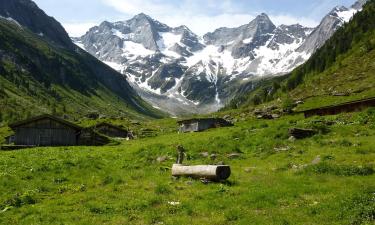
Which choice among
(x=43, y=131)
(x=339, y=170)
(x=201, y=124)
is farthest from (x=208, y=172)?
(x=201, y=124)

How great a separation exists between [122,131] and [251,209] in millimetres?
101410

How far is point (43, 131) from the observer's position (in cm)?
8025

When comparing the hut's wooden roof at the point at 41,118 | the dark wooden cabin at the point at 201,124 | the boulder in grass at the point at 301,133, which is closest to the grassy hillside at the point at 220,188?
the boulder in grass at the point at 301,133

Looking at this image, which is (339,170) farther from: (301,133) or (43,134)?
(43,134)

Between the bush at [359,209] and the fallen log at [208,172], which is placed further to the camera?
the fallen log at [208,172]

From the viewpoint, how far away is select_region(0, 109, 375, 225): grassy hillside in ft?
64.1

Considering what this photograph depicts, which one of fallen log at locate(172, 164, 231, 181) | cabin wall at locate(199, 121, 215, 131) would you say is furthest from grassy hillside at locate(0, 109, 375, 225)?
cabin wall at locate(199, 121, 215, 131)

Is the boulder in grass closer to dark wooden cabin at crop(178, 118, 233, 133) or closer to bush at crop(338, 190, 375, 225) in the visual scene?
bush at crop(338, 190, 375, 225)

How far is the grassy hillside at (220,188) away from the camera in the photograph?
19.5 metres

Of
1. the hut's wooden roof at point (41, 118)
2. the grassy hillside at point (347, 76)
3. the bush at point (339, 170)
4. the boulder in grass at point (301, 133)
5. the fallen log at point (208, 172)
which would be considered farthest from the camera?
the grassy hillside at point (347, 76)

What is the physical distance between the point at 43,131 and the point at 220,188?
61450 millimetres

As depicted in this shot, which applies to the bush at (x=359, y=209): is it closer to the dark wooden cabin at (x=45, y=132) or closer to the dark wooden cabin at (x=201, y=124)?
the dark wooden cabin at (x=45, y=132)

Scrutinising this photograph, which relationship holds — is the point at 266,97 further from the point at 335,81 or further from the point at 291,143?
the point at 291,143

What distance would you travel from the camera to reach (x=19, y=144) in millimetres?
79312
